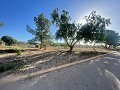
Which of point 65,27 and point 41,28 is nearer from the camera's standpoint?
point 65,27

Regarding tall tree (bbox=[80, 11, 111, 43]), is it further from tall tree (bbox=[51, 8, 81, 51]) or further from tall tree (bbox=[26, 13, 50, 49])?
tall tree (bbox=[26, 13, 50, 49])

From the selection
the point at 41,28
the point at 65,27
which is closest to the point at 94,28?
the point at 65,27

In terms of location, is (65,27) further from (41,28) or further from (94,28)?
(41,28)

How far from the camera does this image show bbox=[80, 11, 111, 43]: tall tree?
1060 inches

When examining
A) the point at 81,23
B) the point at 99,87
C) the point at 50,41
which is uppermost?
the point at 81,23

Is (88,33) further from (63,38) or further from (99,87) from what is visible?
(99,87)

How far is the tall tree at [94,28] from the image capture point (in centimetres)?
2692

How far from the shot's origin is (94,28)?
2703 cm

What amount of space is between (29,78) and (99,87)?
322 cm

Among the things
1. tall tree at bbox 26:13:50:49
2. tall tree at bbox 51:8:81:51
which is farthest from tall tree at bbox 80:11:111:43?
tall tree at bbox 26:13:50:49

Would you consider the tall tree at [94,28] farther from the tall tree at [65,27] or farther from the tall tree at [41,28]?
the tall tree at [41,28]

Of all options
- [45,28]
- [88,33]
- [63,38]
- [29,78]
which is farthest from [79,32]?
[29,78]

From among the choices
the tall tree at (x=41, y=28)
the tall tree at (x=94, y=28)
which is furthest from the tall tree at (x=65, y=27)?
the tall tree at (x=41, y=28)

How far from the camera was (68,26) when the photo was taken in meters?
28.0
